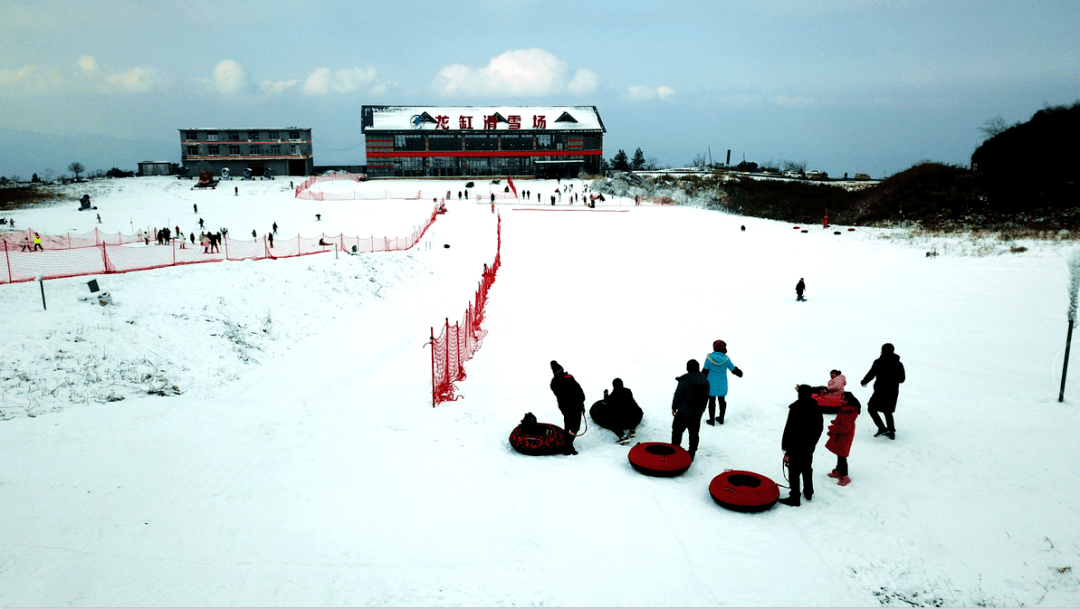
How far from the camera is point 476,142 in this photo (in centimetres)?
7662

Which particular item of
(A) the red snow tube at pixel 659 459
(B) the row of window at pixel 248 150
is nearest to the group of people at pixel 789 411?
(A) the red snow tube at pixel 659 459

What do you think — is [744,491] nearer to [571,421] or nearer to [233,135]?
[571,421]

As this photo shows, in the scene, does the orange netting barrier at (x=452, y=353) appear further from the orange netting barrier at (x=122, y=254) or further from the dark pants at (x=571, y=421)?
the orange netting barrier at (x=122, y=254)

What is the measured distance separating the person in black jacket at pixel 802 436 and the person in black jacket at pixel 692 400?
136 centimetres

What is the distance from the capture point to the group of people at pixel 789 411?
23.7 feet

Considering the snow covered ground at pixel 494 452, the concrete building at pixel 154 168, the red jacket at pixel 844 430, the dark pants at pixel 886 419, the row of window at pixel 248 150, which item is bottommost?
the snow covered ground at pixel 494 452

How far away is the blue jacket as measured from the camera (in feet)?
31.2

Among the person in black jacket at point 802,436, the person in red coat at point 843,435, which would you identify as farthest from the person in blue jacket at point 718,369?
the person in black jacket at point 802,436

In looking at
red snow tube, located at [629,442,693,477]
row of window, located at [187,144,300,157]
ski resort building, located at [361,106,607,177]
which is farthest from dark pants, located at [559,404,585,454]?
row of window, located at [187,144,300,157]

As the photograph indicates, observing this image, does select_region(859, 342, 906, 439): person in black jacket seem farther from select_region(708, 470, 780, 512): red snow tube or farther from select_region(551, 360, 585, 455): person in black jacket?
select_region(551, 360, 585, 455): person in black jacket

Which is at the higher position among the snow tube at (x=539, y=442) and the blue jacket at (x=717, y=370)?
the blue jacket at (x=717, y=370)

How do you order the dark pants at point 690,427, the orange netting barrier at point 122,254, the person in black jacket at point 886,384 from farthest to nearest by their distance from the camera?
the orange netting barrier at point 122,254 < the person in black jacket at point 886,384 < the dark pants at point 690,427

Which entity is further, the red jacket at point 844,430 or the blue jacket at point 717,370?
the blue jacket at point 717,370

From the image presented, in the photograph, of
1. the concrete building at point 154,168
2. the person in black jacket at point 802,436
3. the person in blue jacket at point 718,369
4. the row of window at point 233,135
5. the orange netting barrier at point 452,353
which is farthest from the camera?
the concrete building at point 154,168
